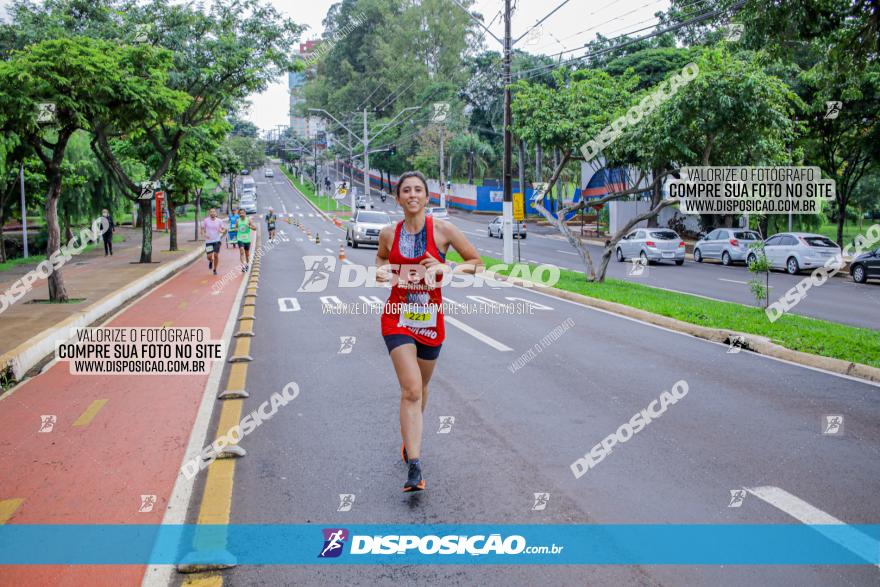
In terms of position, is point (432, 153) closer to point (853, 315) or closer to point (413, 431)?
point (853, 315)

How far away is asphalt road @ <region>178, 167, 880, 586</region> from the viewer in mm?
4078

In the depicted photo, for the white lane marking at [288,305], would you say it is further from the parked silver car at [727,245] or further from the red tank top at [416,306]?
the parked silver car at [727,245]

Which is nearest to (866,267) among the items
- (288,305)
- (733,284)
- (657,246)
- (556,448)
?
(733,284)

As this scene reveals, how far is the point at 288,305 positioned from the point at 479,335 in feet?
17.0

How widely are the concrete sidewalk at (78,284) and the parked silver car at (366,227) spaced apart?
710cm

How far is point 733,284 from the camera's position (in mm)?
22703

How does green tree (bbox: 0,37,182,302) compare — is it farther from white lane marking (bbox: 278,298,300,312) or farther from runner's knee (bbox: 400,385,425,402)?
runner's knee (bbox: 400,385,425,402)

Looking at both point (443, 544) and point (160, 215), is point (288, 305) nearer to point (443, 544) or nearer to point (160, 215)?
point (443, 544)

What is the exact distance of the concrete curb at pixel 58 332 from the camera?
9.05m

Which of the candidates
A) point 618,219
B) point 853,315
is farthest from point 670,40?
point 853,315

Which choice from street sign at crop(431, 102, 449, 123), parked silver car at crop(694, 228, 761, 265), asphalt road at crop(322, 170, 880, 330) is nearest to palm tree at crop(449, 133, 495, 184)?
street sign at crop(431, 102, 449, 123)

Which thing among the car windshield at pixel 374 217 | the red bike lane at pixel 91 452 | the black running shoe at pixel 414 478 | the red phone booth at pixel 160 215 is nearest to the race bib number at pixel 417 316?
the black running shoe at pixel 414 478

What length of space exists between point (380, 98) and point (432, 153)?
1731cm

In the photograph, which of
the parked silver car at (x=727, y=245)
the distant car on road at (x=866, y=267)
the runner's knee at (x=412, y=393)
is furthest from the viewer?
the parked silver car at (x=727, y=245)
